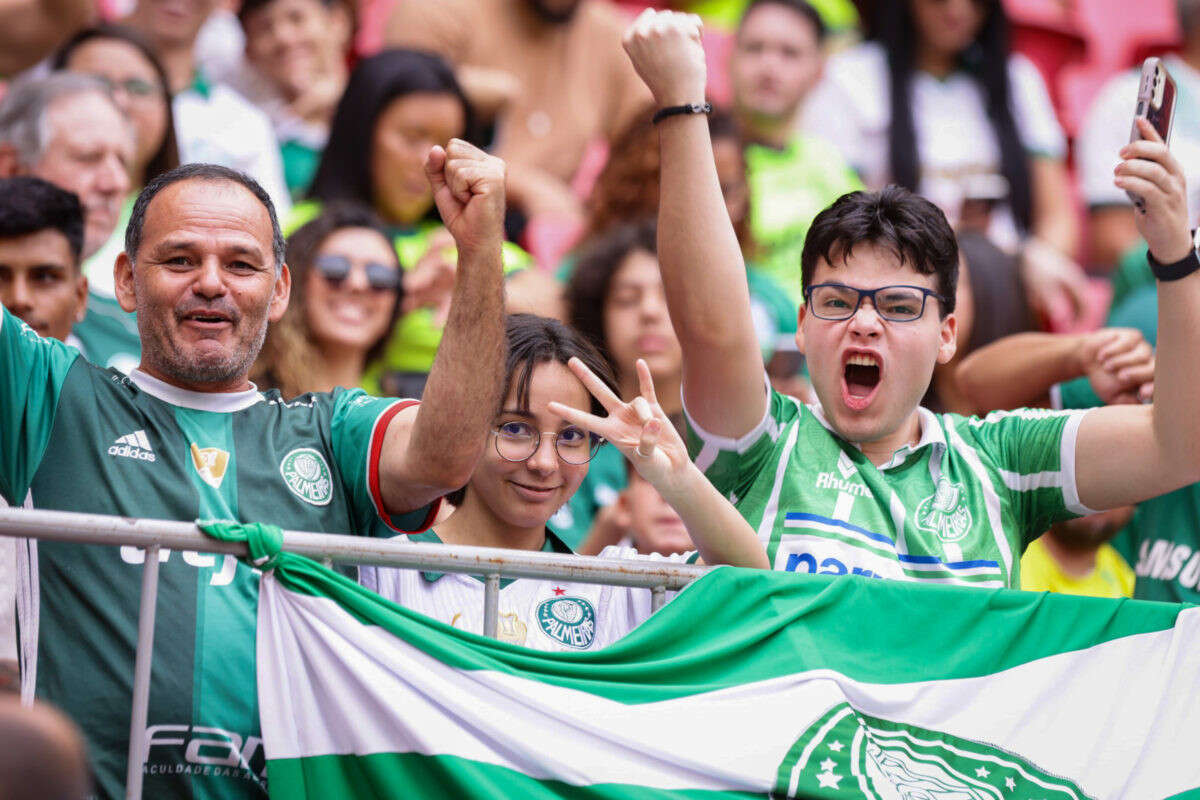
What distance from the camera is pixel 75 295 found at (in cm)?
421

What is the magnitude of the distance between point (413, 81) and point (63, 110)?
4.03 feet

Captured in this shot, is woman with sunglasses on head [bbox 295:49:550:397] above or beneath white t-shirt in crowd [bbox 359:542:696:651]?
above

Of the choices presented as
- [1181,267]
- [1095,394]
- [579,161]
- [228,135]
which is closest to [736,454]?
[1181,267]

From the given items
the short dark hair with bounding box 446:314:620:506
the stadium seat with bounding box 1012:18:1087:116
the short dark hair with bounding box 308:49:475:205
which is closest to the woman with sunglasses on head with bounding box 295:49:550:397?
the short dark hair with bounding box 308:49:475:205

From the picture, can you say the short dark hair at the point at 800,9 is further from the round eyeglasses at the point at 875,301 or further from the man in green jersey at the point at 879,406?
the round eyeglasses at the point at 875,301

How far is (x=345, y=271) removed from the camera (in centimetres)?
509

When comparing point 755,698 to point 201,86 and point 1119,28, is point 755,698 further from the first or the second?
point 1119,28

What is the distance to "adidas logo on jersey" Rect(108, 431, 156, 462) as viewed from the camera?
3.03 m

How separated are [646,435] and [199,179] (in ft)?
3.51

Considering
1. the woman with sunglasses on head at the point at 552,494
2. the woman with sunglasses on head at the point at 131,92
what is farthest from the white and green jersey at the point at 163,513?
the woman with sunglasses on head at the point at 131,92

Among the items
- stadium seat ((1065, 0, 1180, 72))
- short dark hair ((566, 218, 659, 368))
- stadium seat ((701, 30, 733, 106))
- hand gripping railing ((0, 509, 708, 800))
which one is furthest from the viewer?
stadium seat ((1065, 0, 1180, 72))

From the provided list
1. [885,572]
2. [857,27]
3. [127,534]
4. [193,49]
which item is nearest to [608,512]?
[885,572]

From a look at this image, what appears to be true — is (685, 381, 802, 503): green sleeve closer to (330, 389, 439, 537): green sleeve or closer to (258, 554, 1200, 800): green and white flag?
(258, 554, 1200, 800): green and white flag

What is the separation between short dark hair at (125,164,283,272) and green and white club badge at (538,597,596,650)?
893 millimetres
